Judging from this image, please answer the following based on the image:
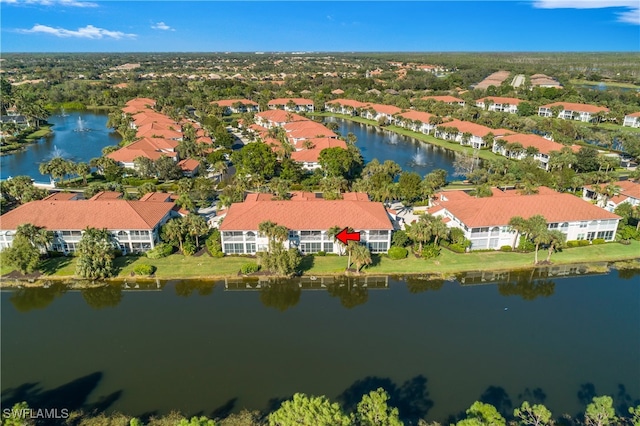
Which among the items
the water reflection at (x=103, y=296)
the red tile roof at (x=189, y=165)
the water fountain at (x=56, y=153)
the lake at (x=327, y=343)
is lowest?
the lake at (x=327, y=343)

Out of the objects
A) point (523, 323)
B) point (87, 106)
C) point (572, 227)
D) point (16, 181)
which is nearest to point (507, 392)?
point (523, 323)

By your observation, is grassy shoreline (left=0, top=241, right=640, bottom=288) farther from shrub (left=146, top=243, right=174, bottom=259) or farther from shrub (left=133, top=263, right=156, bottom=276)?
shrub (left=133, top=263, right=156, bottom=276)

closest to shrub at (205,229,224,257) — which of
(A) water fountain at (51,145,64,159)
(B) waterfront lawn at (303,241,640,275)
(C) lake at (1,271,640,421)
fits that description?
(C) lake at (1,271,640,421)

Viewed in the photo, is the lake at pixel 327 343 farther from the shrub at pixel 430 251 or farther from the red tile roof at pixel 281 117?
the red tile roof at pixel 281 117

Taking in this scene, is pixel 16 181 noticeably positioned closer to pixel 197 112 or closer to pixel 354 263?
pixel 354 263

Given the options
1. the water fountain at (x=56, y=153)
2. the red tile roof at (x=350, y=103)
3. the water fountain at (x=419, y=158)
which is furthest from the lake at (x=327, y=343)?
the red tile roof at (x=350, y=103)

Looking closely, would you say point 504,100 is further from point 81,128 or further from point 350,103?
point 81,128
